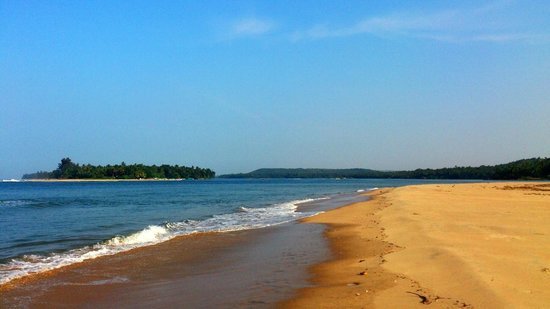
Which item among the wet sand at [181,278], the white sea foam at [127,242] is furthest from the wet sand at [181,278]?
the white sea foam at [127,242]

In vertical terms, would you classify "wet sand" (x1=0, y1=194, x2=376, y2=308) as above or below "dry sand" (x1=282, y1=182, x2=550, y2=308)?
below

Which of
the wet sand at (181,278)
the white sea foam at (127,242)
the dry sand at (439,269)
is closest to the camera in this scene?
the dry sand at (439,269)

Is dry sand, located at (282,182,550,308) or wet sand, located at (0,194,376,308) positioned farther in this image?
wet sand, located at (0,194,376,308)

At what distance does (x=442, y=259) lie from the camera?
33.0 feet

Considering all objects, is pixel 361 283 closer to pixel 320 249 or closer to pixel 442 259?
pixel 442 259

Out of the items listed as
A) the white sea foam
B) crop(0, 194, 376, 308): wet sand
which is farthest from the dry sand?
the white sea foam

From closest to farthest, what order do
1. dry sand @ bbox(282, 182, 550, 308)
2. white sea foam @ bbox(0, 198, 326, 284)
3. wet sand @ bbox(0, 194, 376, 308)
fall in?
dry sand @ bbox(282, 182, 550, 308) → wet sand @ bbox(0, 194, 376, 308) → white sea foam @ bbox(0, 198, 326, 284)

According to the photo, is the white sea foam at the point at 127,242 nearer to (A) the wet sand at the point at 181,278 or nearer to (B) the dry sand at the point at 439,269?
(A) the wet sand at the point at 181,278

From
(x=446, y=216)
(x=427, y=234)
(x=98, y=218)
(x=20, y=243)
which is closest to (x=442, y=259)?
(x=427, y=234)

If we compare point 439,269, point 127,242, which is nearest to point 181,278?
point 439,269

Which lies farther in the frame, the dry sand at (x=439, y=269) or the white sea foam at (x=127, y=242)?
the white sea foam at (x=127, y=242)

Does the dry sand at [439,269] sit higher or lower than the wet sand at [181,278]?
higher

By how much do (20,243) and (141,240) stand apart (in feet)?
13.4

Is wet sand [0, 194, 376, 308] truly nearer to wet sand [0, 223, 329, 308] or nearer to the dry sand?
wet sand [0, 223, 329, 308]
